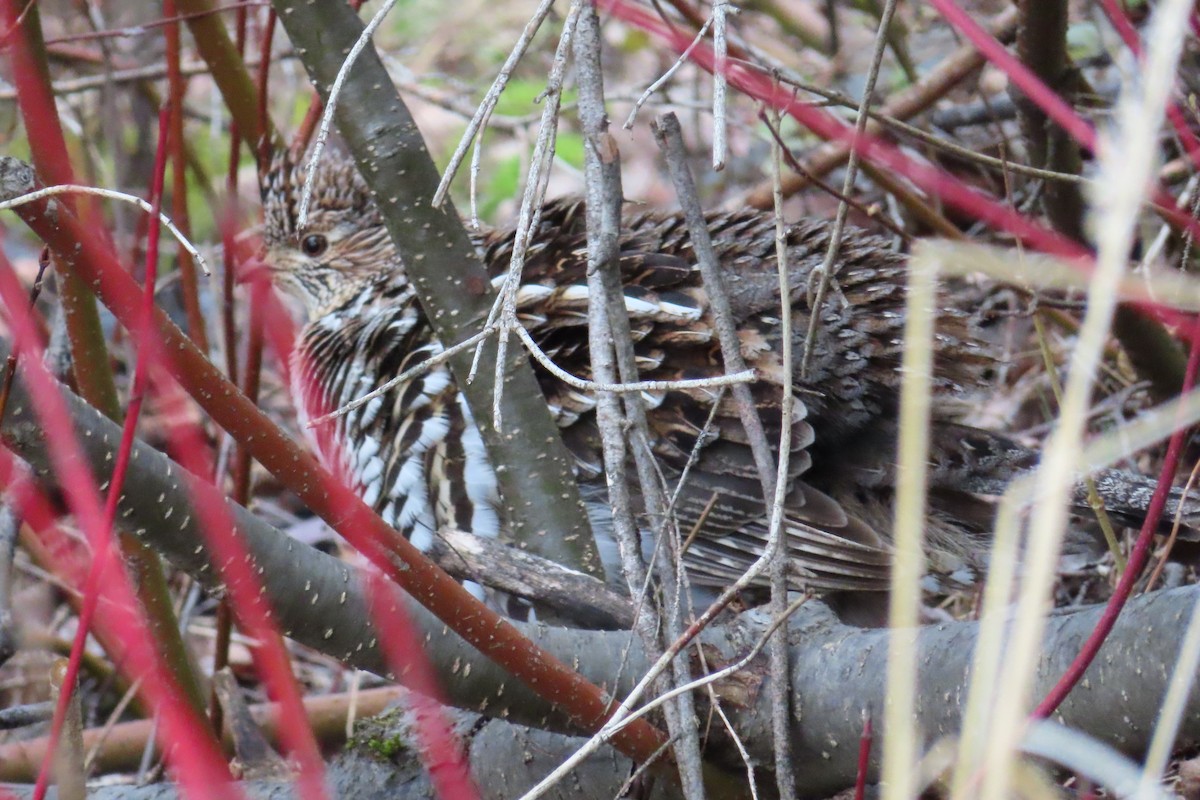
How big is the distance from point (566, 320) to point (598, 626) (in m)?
0.99

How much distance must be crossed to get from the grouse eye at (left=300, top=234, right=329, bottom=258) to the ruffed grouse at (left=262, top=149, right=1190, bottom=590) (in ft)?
3.63

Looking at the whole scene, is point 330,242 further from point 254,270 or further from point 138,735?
point 138,735

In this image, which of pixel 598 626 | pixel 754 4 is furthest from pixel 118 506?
pixel 754 4

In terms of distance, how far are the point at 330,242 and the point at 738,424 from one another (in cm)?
189

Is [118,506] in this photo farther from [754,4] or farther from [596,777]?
[754,4]

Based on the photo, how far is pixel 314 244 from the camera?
4.32 metres

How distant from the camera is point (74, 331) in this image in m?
2.58

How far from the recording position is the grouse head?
428 centimetres

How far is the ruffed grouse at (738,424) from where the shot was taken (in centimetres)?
295

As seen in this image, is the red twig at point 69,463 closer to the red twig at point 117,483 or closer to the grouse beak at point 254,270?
the red twig at point 117,483

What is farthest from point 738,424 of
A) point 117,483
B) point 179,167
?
point 117,483

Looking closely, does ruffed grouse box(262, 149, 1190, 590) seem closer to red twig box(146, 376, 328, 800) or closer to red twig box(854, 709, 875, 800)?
red twig box(854, 709, 875, 800)

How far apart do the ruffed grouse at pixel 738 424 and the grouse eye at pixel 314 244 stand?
111 centimetres

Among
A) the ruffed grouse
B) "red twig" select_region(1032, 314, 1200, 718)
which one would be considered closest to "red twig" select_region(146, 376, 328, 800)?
"red twig" select_region(1032, 314, 1200, 718)
